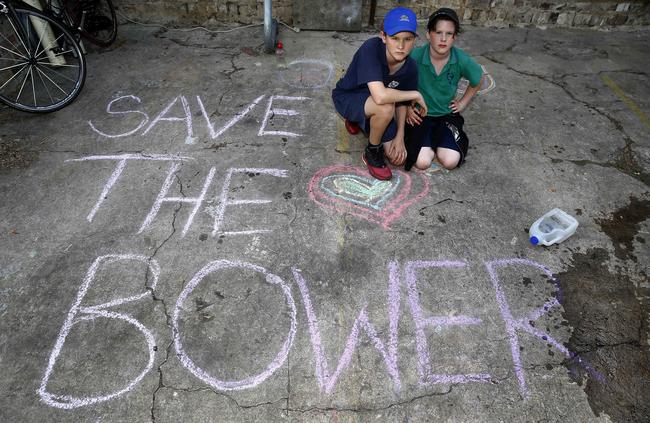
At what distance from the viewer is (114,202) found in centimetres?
278

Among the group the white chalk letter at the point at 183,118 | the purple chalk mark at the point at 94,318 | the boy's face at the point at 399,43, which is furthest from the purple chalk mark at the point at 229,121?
the boy's face at the point at 399,43

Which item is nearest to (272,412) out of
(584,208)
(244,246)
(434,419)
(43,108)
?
(434,419)

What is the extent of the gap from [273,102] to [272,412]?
9.45ft

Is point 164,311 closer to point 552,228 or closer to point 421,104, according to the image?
point 421,104

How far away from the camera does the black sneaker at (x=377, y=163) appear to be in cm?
300

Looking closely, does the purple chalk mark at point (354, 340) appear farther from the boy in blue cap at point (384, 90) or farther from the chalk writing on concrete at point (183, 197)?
the boy in blue cap at point (384, 90)

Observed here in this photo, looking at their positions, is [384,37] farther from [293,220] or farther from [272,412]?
[272,412]

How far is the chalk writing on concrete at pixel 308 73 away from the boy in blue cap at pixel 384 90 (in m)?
0.99

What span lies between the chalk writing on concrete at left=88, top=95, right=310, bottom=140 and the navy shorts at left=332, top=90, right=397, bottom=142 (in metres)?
0.54

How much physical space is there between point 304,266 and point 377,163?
111 centimetres

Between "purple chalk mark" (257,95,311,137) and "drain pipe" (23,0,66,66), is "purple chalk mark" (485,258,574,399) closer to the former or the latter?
"purple chalk mark" (257,95,311,137)

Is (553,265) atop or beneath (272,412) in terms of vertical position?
atop

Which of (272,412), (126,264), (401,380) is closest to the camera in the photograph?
(272,412)

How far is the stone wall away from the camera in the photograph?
5240mm
